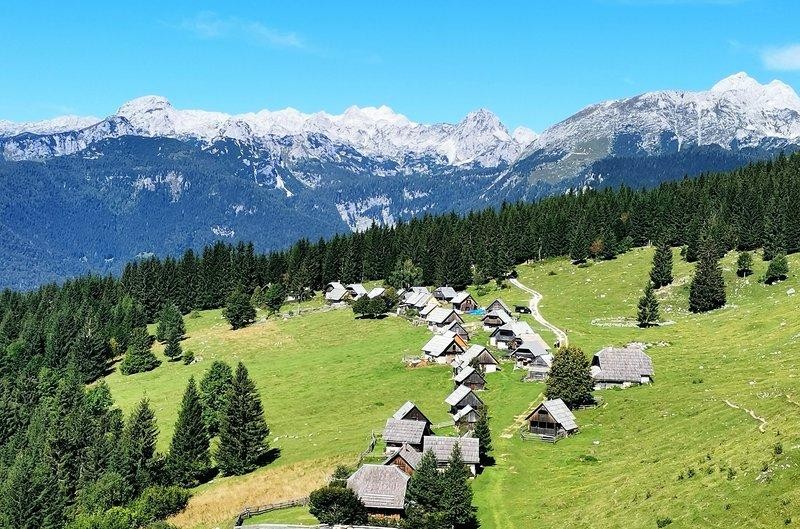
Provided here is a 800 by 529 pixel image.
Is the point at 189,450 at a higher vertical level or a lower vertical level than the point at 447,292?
lower

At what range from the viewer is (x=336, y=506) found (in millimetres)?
55438

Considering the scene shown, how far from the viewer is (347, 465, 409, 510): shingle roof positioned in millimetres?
58188

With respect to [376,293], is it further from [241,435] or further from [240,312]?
[241,435]

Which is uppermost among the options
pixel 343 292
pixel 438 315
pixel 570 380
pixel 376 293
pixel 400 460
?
pixel 376 293

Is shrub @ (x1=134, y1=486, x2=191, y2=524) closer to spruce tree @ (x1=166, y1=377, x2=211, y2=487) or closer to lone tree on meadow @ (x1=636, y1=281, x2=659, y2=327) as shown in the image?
spruce tree @ (x1=166, y1=377, x2=211, y2=487)

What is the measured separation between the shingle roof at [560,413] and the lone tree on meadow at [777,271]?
74.0 m

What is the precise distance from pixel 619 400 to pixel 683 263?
7914cm

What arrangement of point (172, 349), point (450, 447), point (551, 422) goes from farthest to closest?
point (172, 349), point (551, 422), point (450, 447)

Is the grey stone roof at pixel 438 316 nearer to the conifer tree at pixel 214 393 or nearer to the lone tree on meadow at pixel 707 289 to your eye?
the conifer tree at pixel 214 393

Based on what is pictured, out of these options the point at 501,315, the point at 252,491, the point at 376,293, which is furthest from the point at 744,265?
the point at 252,491

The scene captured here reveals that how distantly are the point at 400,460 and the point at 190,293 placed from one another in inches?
5220

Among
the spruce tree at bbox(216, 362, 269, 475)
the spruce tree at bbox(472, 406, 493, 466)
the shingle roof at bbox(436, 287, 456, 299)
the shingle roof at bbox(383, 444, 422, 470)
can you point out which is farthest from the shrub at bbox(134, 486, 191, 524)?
the shingle roof at bbox(436, 287, 456, 299)

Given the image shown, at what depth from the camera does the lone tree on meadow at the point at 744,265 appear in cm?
13400

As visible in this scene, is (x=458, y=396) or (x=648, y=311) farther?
(x=648, y=311)
